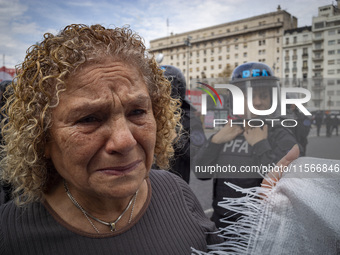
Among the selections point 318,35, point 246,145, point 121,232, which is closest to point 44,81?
point 121,232

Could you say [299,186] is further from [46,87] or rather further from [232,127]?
[232,127]

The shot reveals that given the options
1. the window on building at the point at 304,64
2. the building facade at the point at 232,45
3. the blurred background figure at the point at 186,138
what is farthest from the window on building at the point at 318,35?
the blurred background figure at the point at 186,138

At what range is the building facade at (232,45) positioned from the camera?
→ 71125mm

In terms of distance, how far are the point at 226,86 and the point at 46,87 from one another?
1.99 meters

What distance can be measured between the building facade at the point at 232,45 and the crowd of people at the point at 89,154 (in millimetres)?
65249

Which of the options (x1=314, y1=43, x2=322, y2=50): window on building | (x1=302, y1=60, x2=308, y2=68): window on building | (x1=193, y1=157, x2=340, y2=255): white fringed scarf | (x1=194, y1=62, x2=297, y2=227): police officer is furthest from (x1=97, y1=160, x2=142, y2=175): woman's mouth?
(x1=302, y1=60, x2=308, y2=68): window on building

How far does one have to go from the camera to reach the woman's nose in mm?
956

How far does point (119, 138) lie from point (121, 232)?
433 millimetres

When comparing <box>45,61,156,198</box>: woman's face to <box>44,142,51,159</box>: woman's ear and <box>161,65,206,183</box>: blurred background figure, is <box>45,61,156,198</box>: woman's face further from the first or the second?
<box>161,65,206,183</box>: blurred background figure

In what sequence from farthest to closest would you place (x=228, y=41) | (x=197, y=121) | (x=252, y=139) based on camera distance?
(x=228, y=41) → (x=197, y=121) → (x=252, y=139)

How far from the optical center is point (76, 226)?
110 centimetres

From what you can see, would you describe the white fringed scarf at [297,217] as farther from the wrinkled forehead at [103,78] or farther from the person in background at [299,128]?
the person in background at [299,128]

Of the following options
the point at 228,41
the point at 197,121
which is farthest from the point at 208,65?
the point at 197,121

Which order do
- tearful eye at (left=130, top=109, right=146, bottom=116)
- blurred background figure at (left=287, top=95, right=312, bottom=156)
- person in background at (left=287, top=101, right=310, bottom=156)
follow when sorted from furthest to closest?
1. person in background at (left=287, top=101, right=310, bottom=156)
2. blurred background figure at (left=287, top=95, right=312, bottom=156)
3. tearful eye at (left=130, top=109, right=146, bottom=116)
